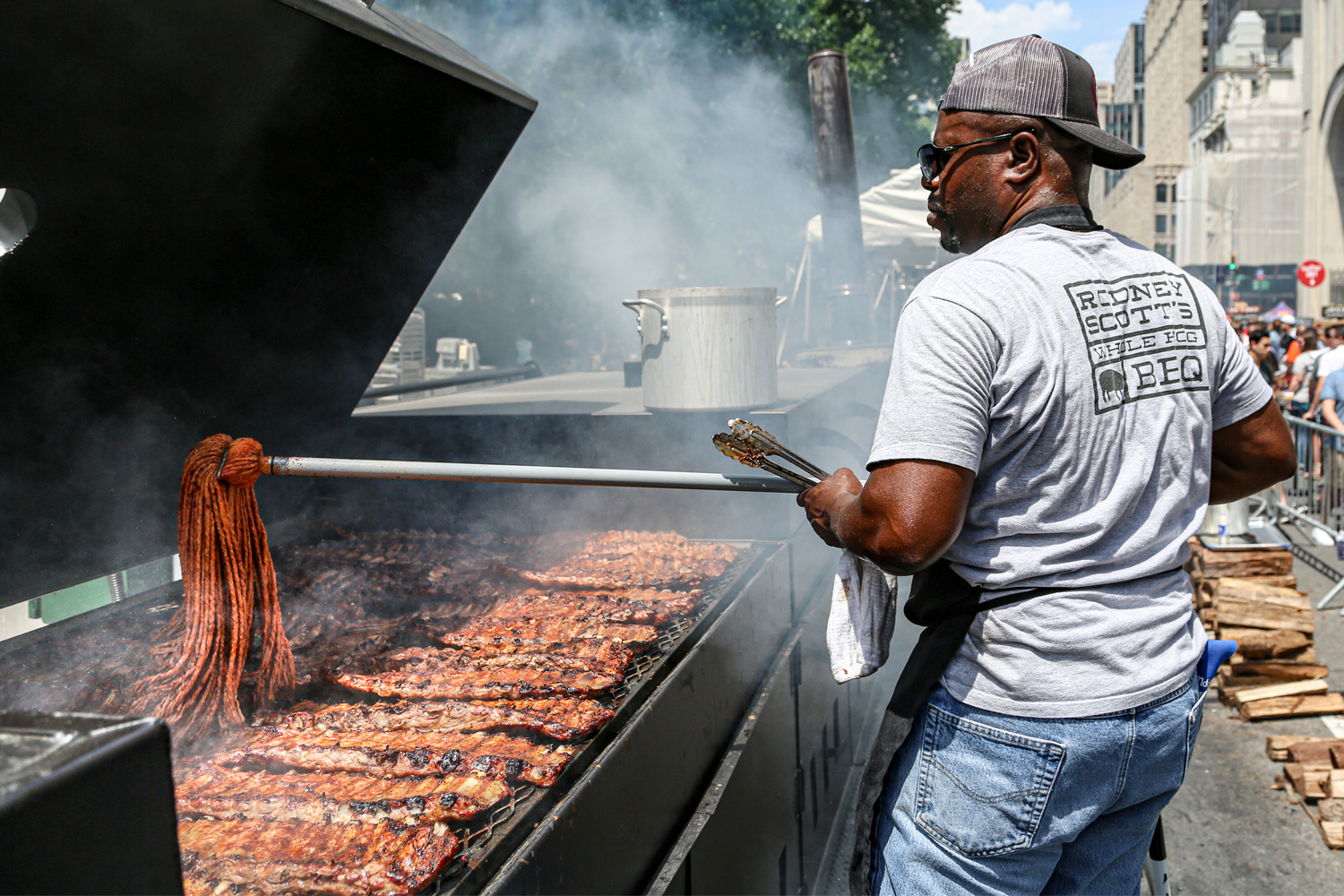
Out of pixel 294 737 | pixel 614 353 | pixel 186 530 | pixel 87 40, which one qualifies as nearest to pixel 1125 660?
pixel 294 737

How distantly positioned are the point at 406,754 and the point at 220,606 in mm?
703

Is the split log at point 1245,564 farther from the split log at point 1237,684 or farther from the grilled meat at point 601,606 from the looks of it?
the grilled meat at point 601,606

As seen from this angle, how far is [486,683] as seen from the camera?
253cm

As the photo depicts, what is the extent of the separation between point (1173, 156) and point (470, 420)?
93.7 m

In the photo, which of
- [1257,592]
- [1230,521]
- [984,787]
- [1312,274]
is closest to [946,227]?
[984,787]

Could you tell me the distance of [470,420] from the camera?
4066 mm

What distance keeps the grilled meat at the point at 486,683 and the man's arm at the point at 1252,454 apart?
1.54 metres

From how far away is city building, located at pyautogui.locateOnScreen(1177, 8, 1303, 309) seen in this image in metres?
52.4

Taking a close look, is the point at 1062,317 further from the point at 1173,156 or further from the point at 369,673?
the point at 1173,156

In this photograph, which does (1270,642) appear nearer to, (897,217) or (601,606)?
(601,606)

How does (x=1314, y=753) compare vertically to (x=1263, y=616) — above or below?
below

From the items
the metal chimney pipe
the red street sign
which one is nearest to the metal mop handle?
the metal chimney pipe

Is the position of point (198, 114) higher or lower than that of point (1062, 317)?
higher

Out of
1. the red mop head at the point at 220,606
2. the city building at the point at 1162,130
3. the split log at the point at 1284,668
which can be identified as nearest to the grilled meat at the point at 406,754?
the red mop head at the point at 220,606
